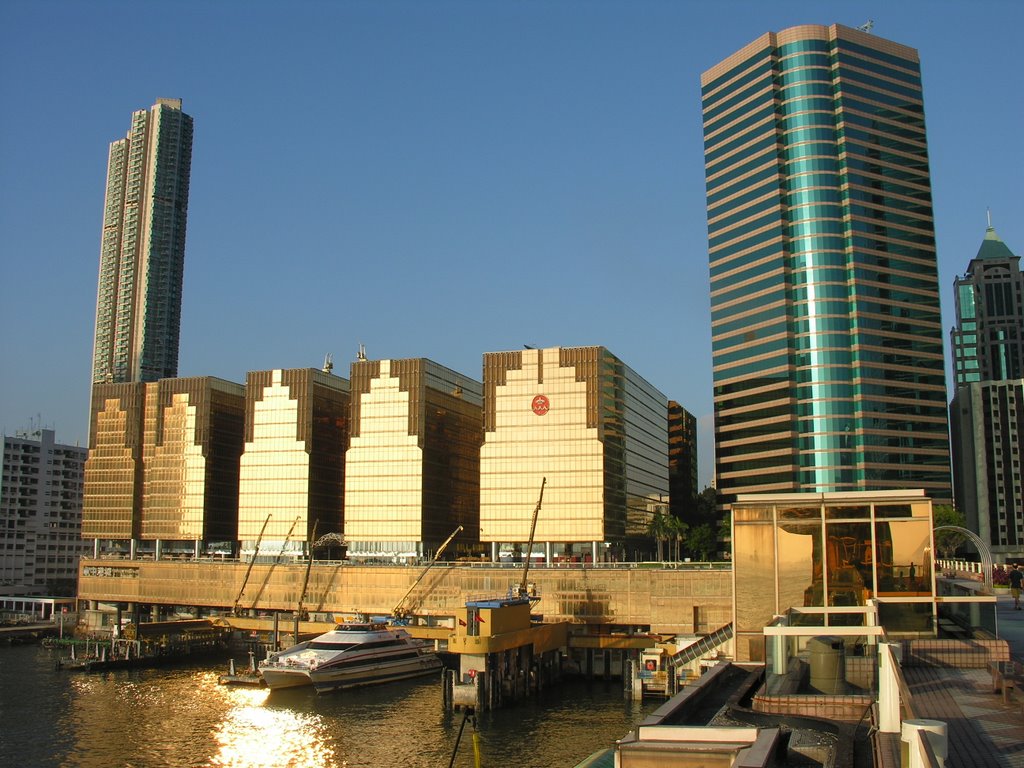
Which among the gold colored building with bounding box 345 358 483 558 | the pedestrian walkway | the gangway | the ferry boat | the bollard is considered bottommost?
the ferry boat

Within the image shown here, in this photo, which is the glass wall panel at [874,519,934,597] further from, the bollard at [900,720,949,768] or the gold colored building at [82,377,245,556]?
the gold colored building at [82,377,245,556]

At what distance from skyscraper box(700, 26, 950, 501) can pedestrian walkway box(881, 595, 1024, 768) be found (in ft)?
512

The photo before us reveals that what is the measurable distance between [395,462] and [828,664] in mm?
141534

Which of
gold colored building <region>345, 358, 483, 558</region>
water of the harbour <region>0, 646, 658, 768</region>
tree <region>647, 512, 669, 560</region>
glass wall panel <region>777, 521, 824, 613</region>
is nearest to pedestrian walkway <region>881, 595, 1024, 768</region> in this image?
glass wall panel <region>777, 521, 824, 613</region>

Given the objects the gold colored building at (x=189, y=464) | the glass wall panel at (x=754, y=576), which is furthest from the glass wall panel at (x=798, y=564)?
the gold colored building at (x=189, y=464)

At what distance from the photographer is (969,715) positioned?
25.9m

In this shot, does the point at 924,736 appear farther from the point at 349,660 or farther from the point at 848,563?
the point at 349,660

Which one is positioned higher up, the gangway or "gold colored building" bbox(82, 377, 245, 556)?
"gold colored building" bbox(82, 377, 245, 556)

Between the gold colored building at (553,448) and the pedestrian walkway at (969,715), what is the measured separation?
127 metres

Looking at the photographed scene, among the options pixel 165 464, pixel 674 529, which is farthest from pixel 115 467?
pixel 674 529

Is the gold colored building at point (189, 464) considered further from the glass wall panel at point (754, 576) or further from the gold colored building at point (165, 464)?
the glass wall panel at point (754, 576)

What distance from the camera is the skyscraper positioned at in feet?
611

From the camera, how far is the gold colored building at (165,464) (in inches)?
7333

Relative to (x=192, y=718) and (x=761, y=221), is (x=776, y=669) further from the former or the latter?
(x=761, y=221)
